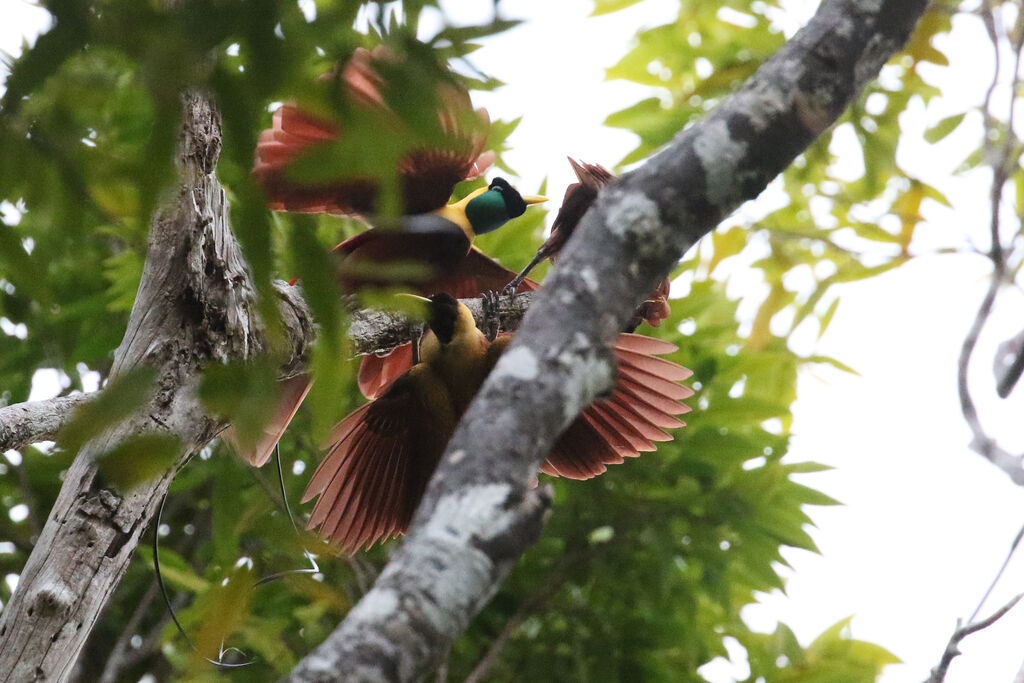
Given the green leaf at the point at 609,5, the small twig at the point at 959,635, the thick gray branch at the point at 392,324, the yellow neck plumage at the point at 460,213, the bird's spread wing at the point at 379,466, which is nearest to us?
the small twig at the point at 959,635

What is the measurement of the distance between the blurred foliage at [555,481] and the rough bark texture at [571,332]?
5.5 inches

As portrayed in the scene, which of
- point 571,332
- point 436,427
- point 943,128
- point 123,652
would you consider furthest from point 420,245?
point 571,332

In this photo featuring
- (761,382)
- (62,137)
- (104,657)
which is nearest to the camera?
(62,137)

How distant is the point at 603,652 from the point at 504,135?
45.6 inches

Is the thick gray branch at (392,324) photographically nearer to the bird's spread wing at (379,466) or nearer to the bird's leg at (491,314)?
the bird's leg at (491,314)

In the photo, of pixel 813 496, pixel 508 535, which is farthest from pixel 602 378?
pixel 813 496

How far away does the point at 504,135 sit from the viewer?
2.18m

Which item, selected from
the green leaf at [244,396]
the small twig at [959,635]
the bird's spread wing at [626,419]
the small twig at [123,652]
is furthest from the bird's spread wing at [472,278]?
the green leaf at [244,396]

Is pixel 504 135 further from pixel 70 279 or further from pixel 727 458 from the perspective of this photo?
pixel 70 279

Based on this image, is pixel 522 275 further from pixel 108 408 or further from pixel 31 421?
pixel 108 408

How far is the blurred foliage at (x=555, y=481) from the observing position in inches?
29.0

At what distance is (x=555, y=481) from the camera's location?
2.28 m

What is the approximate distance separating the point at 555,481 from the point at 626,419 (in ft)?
1.19

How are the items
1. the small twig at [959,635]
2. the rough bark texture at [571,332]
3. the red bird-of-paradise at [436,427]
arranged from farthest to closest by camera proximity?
1. the red bird-of-paradise at [436,427]
2. the small twig at [959,635]
3. the rough bark texture at [571,332]
